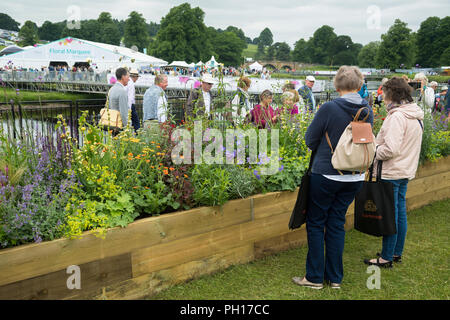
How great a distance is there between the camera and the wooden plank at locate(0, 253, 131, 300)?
2.48 meters

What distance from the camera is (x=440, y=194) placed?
582 cm

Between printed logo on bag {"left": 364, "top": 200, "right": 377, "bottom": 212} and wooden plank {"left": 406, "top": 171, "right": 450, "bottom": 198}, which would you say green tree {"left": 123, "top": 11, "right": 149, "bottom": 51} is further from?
printed logo on bag {"left": 364, "top": 200, "right": 377, "bottom": 212}

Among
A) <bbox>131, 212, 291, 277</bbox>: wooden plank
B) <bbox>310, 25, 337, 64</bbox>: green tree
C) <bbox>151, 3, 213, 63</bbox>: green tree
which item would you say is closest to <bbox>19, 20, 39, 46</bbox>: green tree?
<bbox>151, 3, 213, 63</bbox>: green tree

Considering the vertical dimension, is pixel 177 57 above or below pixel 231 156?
above

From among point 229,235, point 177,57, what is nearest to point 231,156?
point 229,235

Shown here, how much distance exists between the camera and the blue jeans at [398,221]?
369 cm

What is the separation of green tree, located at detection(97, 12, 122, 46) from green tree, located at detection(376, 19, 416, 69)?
60.8 meters

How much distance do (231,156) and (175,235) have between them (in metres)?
0.94

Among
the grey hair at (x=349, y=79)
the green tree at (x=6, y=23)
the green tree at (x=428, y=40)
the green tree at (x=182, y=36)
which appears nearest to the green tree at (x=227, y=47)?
the green tree at (x=182, y=36)

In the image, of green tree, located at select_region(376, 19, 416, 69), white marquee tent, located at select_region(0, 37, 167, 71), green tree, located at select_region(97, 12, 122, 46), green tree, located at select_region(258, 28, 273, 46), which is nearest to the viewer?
white marquee tent, located at select_region(0, 37, 167, 71)

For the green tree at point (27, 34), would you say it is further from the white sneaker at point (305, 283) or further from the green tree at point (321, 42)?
the white sneaker at point (305, 283)

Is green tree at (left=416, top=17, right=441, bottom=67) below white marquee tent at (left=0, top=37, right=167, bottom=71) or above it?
above

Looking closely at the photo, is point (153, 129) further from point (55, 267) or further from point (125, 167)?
point (55, 267)
